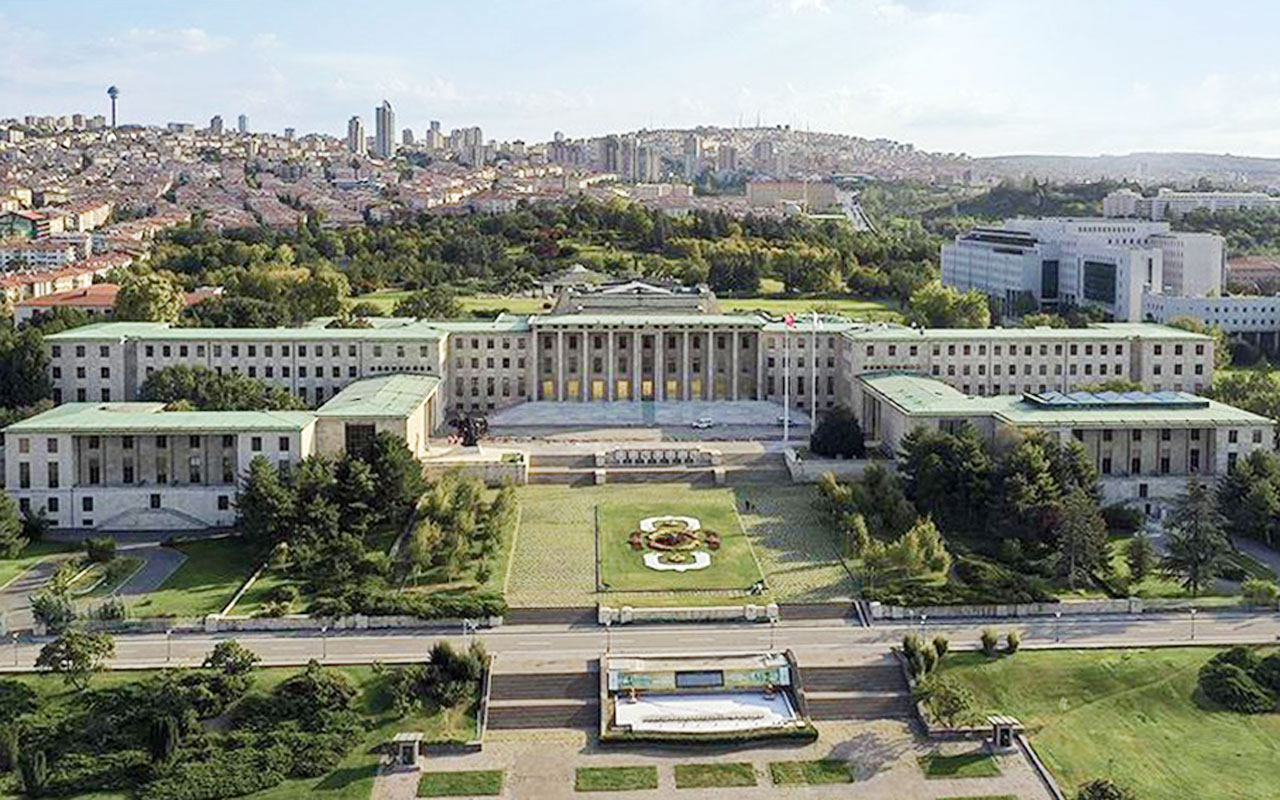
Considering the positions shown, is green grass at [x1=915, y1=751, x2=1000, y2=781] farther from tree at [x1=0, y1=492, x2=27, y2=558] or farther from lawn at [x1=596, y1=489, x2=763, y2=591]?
tree at [x1=0, y1=492, x2=27, y2=558]

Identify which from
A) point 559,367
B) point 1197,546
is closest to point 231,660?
point 1197,546

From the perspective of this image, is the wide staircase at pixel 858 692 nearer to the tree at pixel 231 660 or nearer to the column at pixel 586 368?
the tree at pixel 231 660

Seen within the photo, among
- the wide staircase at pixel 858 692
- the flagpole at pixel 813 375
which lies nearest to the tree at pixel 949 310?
the flagpole at pixel 813 375

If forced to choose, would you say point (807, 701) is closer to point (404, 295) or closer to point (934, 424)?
point (934, 424)

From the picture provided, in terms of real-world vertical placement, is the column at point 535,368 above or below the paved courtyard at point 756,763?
above

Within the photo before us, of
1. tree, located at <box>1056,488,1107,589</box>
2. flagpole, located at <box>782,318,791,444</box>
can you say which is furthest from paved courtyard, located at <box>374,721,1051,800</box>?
flagpole, located at <box>782,318,791,444</box>

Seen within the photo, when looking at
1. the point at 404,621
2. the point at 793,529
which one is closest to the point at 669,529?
the point at 793,529

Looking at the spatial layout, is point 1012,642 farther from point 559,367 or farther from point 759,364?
point 559,367
